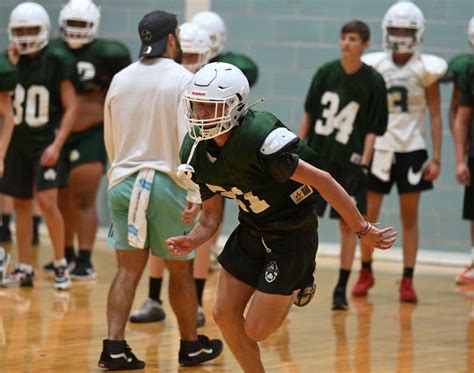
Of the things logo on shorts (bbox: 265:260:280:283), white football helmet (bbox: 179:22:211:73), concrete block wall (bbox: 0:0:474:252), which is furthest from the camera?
concrete block wall (bbox: 0:0:474:252)

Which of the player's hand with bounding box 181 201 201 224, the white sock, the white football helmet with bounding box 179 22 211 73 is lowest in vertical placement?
the white sock

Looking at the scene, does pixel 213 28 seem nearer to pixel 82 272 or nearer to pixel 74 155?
pixel 74 155

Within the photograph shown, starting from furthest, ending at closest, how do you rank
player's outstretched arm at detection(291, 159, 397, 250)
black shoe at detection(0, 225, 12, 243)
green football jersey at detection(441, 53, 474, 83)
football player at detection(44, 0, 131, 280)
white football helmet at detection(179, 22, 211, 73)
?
black shoe at detection(0, 225, 12, 243)
football player at detection(44, 0, 131, 280)
green football jersey at detection(441, 53, 474, 83)
white football helmet at detection(179, 22, 211, 73)
player's outstretched arm at detection(291, 159, 397, 250)

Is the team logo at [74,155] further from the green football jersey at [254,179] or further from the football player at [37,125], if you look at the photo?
the green football jersey at [254,179]

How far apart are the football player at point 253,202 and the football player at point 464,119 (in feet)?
11.7

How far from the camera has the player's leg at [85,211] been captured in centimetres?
850

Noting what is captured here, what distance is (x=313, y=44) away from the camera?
33.8 ft

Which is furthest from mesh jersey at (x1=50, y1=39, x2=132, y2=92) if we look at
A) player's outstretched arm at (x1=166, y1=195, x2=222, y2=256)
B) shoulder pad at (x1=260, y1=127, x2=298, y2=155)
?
shoulder pad at (x1=260, y1=127, x2=298, y2=155)

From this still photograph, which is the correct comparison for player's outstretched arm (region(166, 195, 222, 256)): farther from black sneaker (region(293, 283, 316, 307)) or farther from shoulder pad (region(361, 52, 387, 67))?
shoulder pad (region(361, 52, 387, 67))

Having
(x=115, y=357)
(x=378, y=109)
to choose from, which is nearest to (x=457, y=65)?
(x=378, y=109)

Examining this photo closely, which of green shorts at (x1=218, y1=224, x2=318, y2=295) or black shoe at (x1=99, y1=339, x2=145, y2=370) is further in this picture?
black shoe at (x1=99, y1=339, x2=145, y2=370)

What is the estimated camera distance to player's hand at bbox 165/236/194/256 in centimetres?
471

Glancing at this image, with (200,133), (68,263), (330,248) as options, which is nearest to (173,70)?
(200,133)

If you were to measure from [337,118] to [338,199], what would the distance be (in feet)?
10.5
